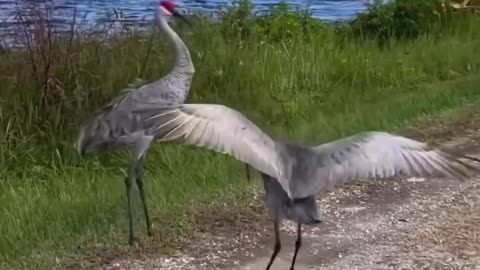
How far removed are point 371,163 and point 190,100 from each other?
499 cm

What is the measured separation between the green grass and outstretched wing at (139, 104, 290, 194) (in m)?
1.33

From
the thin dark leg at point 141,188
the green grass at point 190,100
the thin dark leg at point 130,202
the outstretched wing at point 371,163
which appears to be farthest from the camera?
the green grass at point 190,100

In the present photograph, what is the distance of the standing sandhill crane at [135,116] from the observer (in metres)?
7.05

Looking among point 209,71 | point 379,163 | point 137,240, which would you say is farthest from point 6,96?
point 379,163

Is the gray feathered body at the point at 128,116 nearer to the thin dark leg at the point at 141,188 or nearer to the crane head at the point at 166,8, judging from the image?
the thin dark leg at the point at 141,188

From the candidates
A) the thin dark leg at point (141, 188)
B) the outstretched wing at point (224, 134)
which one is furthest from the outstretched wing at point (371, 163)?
the thin dark leg at point (141, 188)

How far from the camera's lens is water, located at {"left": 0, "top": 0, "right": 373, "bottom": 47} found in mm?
10273

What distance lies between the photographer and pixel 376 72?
12625mm

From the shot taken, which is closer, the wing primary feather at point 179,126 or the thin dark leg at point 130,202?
the wing primary feather at point 179,126

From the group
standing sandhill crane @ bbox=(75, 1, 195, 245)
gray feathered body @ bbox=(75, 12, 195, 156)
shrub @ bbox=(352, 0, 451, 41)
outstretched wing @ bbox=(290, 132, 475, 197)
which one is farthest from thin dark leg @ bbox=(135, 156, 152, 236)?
shrub @ bbox=(352, 0, 451, 41)

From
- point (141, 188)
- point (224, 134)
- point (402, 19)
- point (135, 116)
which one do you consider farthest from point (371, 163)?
point (402, 19)

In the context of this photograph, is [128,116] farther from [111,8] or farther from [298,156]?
[111,8]

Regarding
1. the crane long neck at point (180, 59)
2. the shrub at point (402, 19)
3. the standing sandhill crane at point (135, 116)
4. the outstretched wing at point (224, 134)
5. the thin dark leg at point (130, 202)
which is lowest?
the shrub at point (402, 19)

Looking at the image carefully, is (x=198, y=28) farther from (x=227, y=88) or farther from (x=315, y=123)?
(x=315, y=123)
